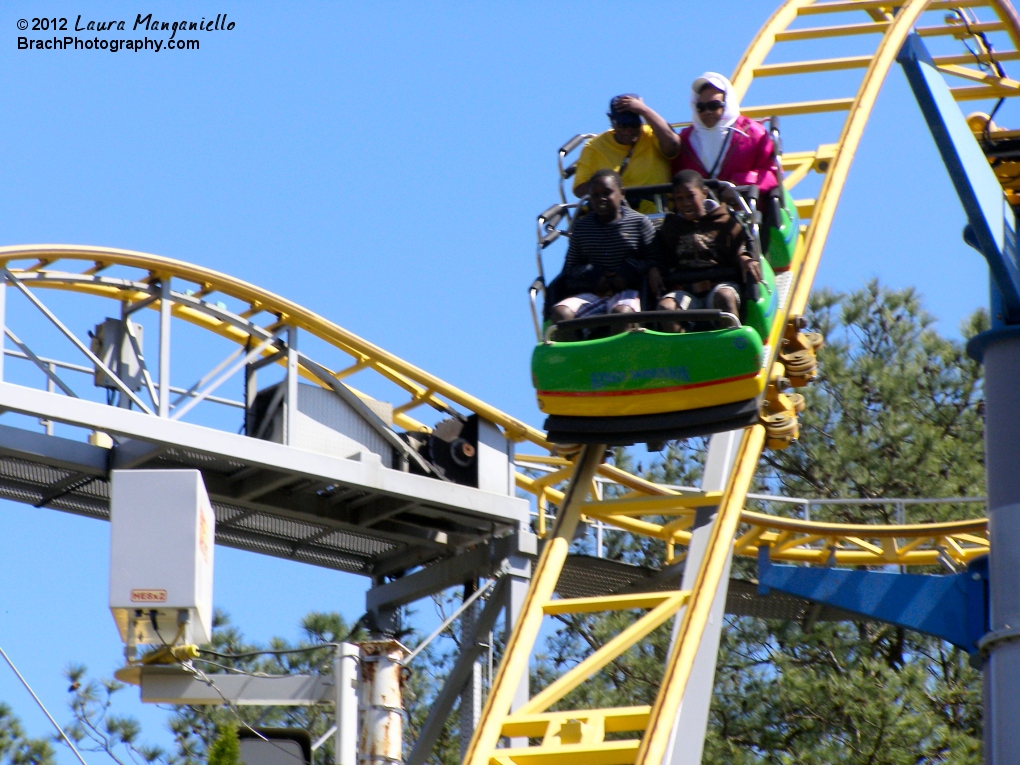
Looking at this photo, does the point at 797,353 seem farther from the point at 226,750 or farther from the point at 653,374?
the point at 226,750

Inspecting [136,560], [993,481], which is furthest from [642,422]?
[136,560]

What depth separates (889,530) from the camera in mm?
13633

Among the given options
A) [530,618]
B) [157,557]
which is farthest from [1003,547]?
[157,557]

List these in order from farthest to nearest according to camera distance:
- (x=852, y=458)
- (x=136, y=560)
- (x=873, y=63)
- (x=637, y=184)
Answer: (x=852, y=458) < (x=873, y=63) < (x=637, y=184) < (x=136, y=560)

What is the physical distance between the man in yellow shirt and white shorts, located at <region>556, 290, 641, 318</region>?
0.89 m

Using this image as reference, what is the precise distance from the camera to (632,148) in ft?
29.9

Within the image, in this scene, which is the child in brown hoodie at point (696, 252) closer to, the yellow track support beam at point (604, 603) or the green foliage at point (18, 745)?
the yellow track support beam at point (604, 603)

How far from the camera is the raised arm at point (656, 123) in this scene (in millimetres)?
8891

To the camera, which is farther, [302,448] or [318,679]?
[302,448]

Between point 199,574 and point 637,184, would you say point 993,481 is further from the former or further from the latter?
point 199,574

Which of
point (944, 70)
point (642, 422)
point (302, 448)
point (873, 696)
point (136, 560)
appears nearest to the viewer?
point (136, 560)

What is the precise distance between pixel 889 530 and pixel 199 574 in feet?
31.1

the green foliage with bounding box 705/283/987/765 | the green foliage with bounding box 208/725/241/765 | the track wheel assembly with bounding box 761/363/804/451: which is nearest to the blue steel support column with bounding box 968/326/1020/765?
the track wheel assembly with bounding box 761/363/804/451

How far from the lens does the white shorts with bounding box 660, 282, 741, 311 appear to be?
7734 millimetres
